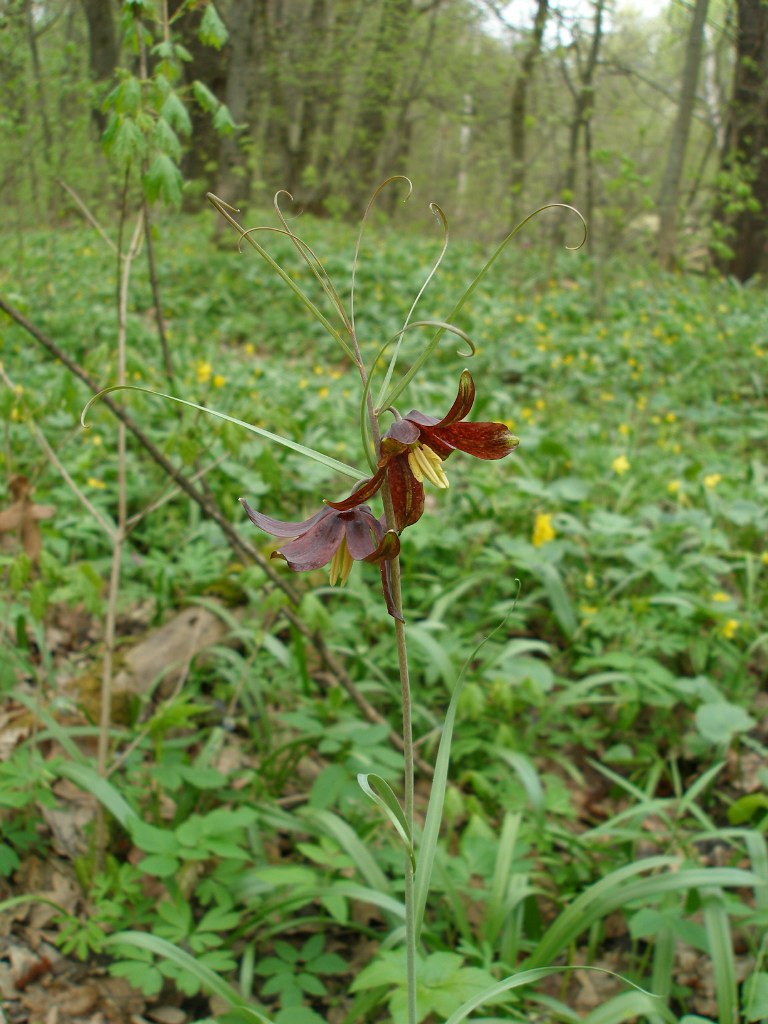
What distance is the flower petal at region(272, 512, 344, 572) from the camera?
90cm

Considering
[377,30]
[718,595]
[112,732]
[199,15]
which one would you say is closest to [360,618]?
[112,732]

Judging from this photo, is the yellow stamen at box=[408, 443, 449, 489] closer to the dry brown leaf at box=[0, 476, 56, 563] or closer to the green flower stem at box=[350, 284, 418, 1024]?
the green flower stem at box=[350, 284, 418, 1024]

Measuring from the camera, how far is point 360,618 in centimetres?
263

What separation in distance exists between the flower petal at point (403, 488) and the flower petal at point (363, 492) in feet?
0.05

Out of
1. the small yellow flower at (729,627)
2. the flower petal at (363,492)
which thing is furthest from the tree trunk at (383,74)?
the flower petal at (363,492)

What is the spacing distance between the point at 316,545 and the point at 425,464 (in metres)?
0.16

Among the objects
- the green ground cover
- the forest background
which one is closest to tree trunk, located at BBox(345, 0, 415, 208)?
the forest background

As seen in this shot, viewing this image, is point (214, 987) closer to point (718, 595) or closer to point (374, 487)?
point (374, 487)

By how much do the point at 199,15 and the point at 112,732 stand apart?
5669 mm

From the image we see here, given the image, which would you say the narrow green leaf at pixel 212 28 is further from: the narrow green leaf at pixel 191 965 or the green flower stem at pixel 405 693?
the narrow green leaf at pixel 191 965

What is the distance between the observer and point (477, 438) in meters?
0.90

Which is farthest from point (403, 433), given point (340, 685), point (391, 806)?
point (340, 685)

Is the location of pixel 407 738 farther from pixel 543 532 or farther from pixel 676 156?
pixel 676 156

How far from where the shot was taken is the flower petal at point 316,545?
896 millimetres
